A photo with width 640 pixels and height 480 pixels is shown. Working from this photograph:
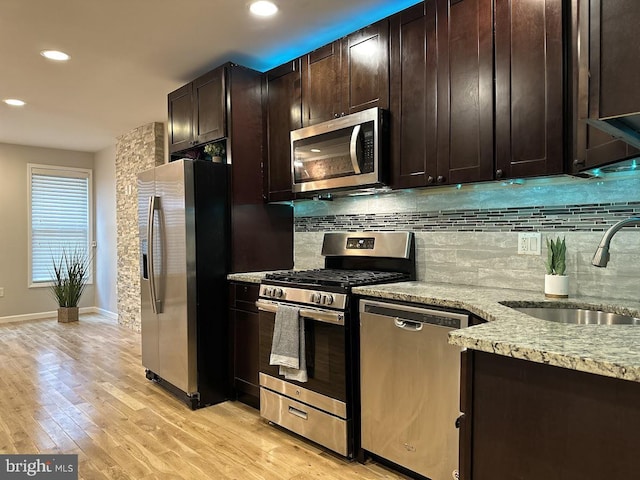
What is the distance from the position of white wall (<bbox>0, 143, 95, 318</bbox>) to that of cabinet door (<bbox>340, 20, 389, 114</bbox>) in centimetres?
558

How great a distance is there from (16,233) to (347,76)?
18.7 feet

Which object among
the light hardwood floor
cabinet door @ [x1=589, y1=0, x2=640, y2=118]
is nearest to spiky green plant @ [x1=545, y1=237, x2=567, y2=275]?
cabinet door @ [x1=589, y1=0, x2=640, y2=118]

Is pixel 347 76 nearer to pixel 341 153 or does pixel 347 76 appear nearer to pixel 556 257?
pixel 341 153

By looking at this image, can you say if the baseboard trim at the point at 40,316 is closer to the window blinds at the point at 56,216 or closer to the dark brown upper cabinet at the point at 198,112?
the window blinds at the point at 56,216

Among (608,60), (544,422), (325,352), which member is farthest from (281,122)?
(544,422)

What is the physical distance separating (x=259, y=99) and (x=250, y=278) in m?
1.40

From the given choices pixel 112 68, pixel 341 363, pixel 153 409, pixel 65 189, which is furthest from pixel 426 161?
pixel 65 189

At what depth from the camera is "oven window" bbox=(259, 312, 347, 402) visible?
89.8 inches

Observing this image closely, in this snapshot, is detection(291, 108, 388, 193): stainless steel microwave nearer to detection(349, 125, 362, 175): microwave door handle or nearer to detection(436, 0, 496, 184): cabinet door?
detection(349, 125, 362, 175): microwave door handle

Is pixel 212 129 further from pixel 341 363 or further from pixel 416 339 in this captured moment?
pixel 416 339

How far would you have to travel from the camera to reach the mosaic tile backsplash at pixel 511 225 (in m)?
1.95

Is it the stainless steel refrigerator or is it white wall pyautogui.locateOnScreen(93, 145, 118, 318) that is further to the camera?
white wall pyautogui.locateOnScreen(93, 145, 118, 318)

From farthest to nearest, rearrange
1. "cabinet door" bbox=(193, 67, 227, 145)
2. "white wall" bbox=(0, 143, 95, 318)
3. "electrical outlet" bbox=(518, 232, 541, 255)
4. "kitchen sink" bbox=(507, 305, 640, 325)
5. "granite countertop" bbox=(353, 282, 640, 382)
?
"white wall" bbox=(0, 143, 95, 318) < "cabinet door" bbox=(193, 67, 227, 145) < "electrical outlet" bbox=(518, 232, 541, 255) < "kitchen sink" bbox=(507, 305, 640, 325) < "granite countertop" bbox=(353, 282, 640, 382)

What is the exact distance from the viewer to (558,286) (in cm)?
A: 197
